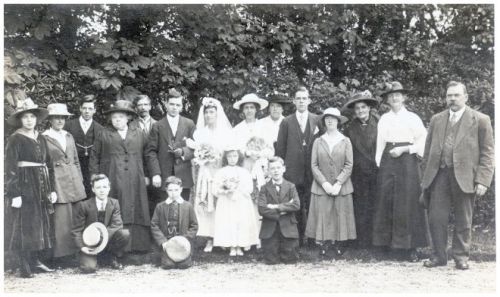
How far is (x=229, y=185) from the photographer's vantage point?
624 centimetres

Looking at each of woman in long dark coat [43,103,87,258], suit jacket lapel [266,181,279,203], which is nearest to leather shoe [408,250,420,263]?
suit jacket lapel [266,181,279,203]

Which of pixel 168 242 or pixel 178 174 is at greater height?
pixel 178 174

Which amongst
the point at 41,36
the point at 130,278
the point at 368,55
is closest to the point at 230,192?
the point at 130,278

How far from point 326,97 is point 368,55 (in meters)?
1.37

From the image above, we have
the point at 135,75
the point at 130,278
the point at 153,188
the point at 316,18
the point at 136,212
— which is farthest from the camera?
the point at 316,18

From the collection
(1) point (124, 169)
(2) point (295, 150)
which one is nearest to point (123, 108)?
(1) point (124, 169)

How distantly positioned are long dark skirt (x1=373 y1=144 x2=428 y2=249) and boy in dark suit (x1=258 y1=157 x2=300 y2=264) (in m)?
0.91

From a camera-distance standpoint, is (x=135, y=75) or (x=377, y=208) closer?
(x=377, y=208)

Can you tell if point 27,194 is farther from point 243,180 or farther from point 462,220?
point 462,220

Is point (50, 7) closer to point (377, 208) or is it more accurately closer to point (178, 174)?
point (178, 174)

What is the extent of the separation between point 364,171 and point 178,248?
7.26 feet

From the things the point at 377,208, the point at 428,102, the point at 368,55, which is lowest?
the point at 377,208

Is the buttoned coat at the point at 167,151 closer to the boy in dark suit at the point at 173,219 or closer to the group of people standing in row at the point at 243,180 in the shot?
the group of people standing in row at the point at 243,180

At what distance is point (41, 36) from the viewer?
22.1 ft
